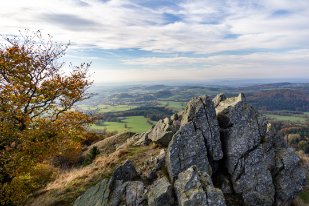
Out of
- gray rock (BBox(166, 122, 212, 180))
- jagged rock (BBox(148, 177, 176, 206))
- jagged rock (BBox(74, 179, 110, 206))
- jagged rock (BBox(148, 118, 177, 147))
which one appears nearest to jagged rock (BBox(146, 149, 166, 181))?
gray rock (BBox(166, 122, 212, 180))

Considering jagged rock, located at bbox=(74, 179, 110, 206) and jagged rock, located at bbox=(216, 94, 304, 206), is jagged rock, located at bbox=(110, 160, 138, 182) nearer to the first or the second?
jagged rock, located at bbox=(74, 179, 110, 206)

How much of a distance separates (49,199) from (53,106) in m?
10.8

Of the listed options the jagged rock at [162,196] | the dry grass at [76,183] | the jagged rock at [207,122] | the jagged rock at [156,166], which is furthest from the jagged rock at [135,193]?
the jagged rock at [207,122]

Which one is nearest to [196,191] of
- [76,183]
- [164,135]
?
[76,183]

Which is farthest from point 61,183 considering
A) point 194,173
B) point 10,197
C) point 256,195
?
point 256,195

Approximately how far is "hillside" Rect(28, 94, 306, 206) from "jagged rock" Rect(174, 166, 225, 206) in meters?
0.08

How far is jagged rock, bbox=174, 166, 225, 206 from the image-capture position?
50.1 feet

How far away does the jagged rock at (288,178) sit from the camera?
795 inches

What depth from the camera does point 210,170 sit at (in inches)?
821

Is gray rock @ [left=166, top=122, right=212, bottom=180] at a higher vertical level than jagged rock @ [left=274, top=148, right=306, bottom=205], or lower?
higher

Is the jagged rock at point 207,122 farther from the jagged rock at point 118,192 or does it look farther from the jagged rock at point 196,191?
the jagged rock at point 118,192

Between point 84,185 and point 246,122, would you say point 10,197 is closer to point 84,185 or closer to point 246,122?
point 84,185

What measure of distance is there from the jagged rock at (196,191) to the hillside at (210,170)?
8 cm

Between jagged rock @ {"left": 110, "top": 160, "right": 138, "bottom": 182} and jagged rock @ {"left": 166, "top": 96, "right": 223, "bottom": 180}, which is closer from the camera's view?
Answer: jagged rock @ {"left": 166, "top": 96, "right": 223, "bottom": 180}
